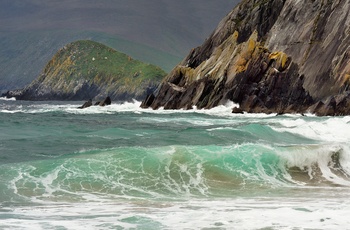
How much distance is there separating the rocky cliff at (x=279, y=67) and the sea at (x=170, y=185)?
4505cm

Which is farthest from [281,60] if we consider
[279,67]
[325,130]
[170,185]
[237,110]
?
[170,185]

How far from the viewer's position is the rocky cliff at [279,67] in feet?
272

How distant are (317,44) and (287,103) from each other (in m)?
15.3

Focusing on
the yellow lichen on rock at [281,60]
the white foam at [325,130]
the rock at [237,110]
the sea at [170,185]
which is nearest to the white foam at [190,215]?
the sea at [170,185]

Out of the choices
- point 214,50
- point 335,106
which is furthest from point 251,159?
point 214,50

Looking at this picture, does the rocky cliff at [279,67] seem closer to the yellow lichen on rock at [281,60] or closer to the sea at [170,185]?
the yellow lichen on rock at [281,60]

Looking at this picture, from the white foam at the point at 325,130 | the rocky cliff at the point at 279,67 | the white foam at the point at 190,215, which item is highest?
the rocky cliff at the point at 279,67

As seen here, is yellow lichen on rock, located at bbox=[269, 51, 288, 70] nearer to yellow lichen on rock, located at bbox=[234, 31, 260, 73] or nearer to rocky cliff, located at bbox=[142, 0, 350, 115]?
rocky cliff, located at bbox=[142, 0, 350, 115]

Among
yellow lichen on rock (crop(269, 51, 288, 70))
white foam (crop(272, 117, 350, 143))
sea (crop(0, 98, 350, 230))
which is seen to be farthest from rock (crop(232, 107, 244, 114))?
sea (crop(0, 98, 350, 230))

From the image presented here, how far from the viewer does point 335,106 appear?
72.6m

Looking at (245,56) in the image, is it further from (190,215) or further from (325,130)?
(190,215)

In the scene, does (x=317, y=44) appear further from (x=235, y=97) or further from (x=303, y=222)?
(x=303, y=222)

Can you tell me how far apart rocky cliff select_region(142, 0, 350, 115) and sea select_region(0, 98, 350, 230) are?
45052 millimetres

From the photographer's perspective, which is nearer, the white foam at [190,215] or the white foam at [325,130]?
the white foam at [190,215]
